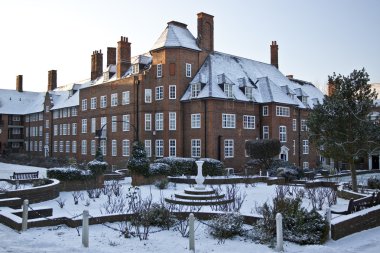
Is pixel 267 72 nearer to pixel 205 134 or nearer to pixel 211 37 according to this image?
pixel 211 37

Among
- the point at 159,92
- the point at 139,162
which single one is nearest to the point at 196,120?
the point at 159,92

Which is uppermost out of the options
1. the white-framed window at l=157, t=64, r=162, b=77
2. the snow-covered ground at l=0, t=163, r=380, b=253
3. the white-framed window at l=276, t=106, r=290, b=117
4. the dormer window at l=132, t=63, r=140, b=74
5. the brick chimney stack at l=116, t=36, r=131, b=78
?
the brick chimney stack at l=116, t=36, r=131, b=78

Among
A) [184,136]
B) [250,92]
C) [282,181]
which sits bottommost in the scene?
[282,181]

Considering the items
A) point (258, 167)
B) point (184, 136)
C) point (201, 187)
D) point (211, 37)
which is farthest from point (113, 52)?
point (201, 187)

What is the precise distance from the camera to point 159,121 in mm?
40031

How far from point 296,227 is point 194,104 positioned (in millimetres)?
27703

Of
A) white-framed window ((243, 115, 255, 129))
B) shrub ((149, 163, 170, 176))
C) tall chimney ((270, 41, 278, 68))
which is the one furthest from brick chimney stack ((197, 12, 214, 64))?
shrub ((149, 163, 170, 176))

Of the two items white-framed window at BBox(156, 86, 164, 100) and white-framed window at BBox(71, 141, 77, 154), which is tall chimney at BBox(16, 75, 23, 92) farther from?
white-framed window at BBox(156, 86, 164, 100)

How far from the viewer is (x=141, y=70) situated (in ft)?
Answer: 139

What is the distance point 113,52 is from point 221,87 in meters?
19.5

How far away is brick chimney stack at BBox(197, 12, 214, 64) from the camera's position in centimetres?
4109

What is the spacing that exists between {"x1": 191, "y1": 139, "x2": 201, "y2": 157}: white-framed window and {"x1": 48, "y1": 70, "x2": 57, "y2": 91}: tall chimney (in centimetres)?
4410

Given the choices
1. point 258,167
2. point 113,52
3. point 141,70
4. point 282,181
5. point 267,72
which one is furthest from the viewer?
point 113,52

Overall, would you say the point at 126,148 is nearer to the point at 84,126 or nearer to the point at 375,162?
the point at 84,126
